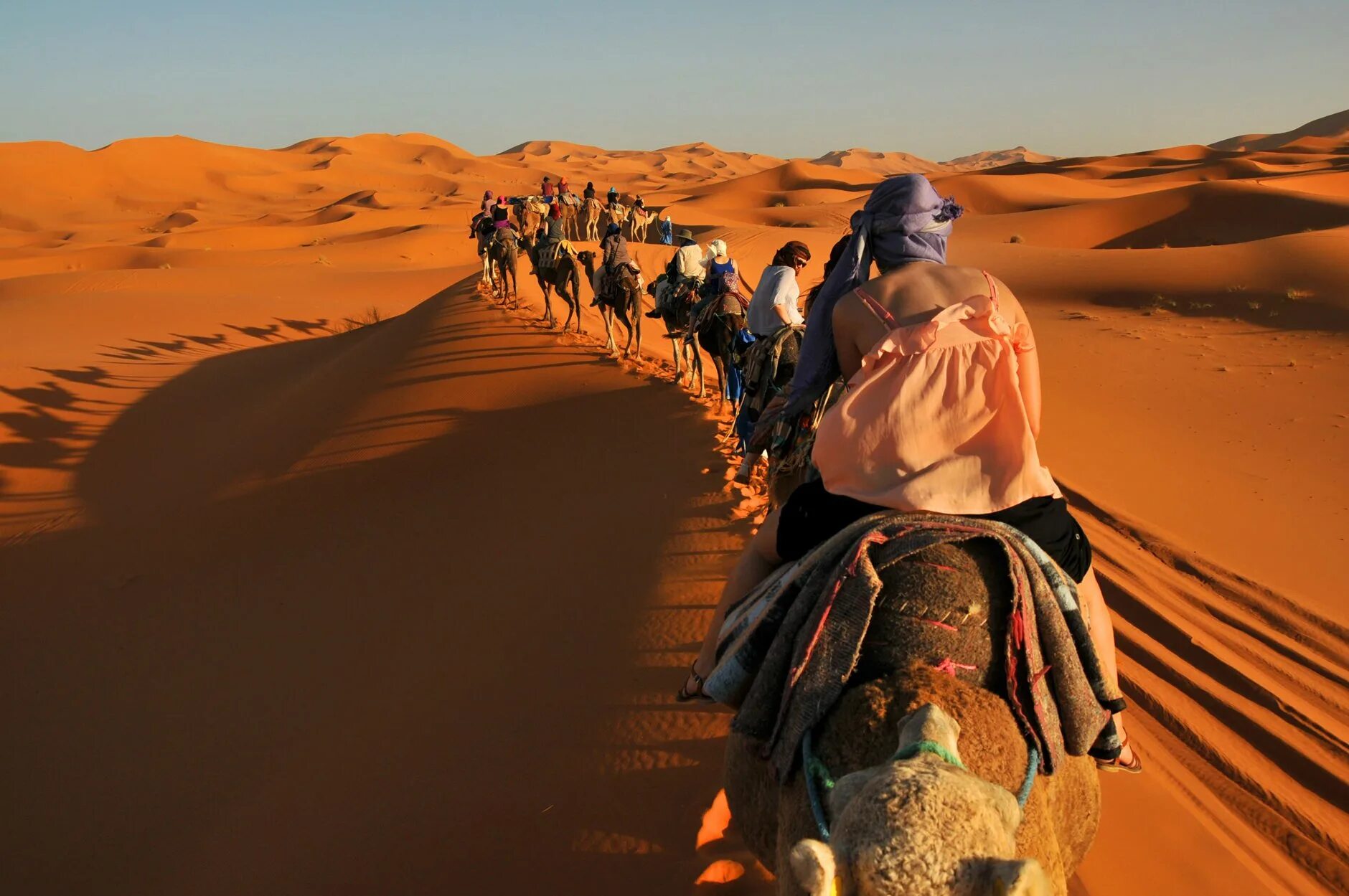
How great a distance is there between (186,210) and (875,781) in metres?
72.1

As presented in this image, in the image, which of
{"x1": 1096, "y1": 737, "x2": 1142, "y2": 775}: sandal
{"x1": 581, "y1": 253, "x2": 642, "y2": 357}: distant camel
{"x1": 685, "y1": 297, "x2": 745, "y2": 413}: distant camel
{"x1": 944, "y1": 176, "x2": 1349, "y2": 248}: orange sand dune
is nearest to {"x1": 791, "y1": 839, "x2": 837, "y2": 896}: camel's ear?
{"x1": 1096, "y1": 737, "x2": 1142, "y2": 775}: sandal

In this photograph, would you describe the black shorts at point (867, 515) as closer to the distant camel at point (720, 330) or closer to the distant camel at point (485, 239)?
the distant camel at point (720, 330)

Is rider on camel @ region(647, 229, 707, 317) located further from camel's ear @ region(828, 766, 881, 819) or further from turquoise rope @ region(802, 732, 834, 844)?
camel's ear @ region(828, 766, 881, 819)

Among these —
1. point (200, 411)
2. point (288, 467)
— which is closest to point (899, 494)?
point (288, 467)

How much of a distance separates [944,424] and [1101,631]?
30.0 inches

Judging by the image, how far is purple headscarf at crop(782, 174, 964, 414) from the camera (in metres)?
3.02

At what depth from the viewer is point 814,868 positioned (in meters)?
1.50

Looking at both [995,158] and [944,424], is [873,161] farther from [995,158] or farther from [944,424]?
[944,424]

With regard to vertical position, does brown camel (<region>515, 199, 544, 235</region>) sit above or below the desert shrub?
above

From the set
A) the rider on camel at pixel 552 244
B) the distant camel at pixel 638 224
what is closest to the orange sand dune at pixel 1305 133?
the distant camel at pixel 638 224

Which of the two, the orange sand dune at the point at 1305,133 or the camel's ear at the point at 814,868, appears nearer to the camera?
the camel's ear at the point at 814,868

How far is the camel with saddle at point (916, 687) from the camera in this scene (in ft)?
6.62

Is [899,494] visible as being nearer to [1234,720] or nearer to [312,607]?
[1234,720]

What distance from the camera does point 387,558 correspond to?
8.52 metres
